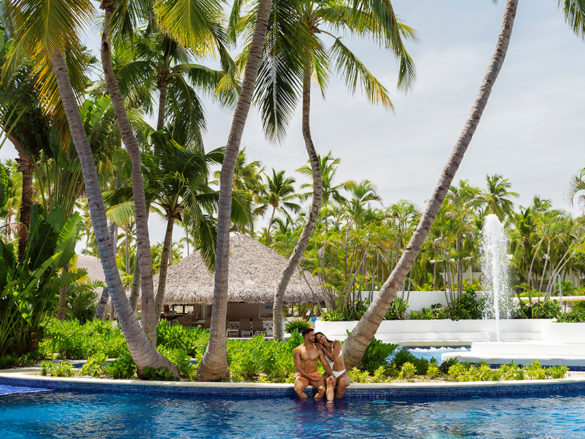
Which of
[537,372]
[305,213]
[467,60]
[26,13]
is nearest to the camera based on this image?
[26,13]

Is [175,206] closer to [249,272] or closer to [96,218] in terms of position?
[96,218]

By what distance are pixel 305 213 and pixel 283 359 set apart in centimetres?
3994

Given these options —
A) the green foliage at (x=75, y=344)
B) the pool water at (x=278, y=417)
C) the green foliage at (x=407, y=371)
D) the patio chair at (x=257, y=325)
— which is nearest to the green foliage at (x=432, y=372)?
the green foliage at (x=407, y=371)

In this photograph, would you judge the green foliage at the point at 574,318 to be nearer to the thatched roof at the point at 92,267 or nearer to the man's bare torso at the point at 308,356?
the man's bare torso at the point at 308,356

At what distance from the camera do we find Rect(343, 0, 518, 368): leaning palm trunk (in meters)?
9.22

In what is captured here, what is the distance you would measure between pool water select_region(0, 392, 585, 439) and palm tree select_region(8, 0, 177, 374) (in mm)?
980

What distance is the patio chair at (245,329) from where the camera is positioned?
24425mm

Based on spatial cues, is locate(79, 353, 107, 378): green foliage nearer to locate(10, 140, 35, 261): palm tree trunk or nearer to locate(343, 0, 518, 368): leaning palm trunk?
locate(343, 0, 518, 368): leaning palm trunk

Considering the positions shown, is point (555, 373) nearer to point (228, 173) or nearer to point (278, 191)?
point (228, 173)

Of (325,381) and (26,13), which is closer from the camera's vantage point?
(26,13)

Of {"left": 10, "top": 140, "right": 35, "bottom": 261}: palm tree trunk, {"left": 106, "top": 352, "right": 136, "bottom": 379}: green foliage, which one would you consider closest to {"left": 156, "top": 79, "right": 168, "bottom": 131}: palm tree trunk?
{"left": 10, "top": 140, "right": 35, "bottom": 261}: palm tree trunk

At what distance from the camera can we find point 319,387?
8.70 meters

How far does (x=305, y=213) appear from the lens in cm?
4991

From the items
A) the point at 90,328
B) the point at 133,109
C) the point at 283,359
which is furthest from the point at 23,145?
the point at 283,359
